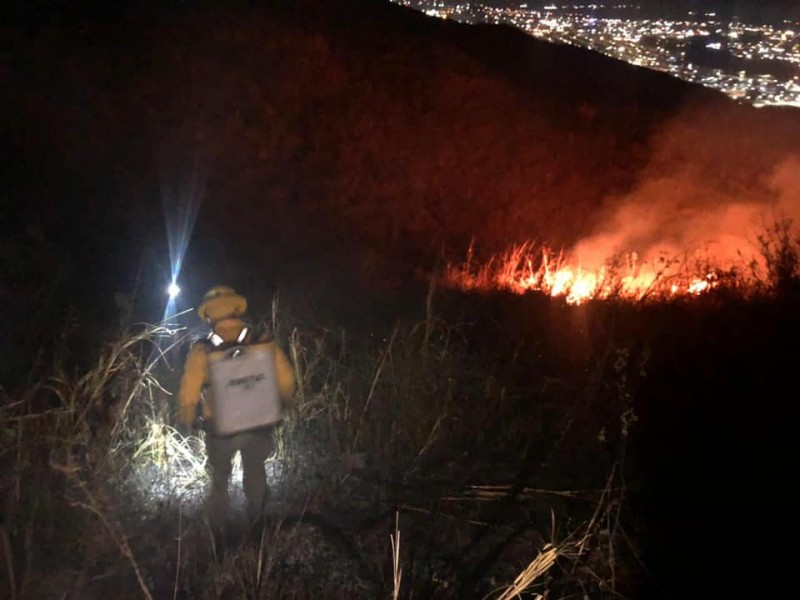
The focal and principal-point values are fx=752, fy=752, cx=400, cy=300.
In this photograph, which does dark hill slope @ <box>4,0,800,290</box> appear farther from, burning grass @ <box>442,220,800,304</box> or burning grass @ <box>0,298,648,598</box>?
burning grass @ <box>0,298,648,598</box>

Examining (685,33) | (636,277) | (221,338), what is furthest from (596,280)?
(685,33)

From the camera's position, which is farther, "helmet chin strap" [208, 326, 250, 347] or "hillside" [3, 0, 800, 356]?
"hillside" [3, 0, 800, 356]

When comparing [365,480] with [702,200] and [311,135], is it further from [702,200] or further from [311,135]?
[702,200]

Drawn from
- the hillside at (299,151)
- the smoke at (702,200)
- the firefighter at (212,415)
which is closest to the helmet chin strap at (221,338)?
the firefighter at (212,415)

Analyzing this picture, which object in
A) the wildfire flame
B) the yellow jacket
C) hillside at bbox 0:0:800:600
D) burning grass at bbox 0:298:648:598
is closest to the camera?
burning grass at bbox 0:298:648:598

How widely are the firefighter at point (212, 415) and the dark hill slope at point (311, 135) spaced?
4764 mm

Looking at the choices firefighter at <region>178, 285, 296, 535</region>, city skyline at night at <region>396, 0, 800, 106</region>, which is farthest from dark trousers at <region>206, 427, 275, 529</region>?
city skyline at night at <region>396, 0, 800, 106</region>

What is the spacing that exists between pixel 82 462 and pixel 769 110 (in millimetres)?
20095

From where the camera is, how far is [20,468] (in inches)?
134

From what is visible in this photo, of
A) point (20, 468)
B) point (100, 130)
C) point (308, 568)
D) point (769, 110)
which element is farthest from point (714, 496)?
point (769, 110)

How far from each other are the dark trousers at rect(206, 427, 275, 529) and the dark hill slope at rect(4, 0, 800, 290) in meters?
4.76

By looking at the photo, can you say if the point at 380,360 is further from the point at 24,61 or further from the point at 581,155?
the point at 581,155

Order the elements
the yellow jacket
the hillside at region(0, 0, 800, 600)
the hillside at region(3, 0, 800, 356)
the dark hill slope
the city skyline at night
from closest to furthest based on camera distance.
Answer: the yellow jacket
the hillside at region(0, 0, 800, 600)
the hillside at region(3, 0, 800, 356)
the dark hill slope
the city skyline at night

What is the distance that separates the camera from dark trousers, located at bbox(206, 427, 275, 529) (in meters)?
3.43
